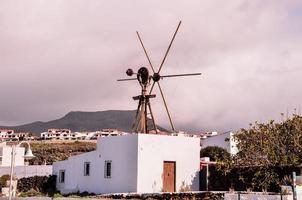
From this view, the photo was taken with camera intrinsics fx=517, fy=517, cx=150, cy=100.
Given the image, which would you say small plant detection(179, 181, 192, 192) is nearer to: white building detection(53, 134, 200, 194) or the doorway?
white building detection(53, 134, 200, 194)

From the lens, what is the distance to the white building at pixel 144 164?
37.8 metres

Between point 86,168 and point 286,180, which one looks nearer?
point 286,180

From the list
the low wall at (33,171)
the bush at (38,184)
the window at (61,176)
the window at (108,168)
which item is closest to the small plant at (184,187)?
the window at (108,168)

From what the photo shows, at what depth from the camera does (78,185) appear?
147 ft

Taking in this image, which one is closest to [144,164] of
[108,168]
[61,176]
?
[108,168]

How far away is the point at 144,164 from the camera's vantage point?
124ft

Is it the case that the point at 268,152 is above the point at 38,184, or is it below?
above

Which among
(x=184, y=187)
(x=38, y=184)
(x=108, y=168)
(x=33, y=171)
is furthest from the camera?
(x=33, y=171)

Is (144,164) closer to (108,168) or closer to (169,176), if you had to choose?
(169,176)

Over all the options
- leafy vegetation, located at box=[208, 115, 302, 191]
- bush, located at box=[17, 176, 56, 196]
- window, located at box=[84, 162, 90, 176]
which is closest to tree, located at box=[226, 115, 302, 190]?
leafy vegetation, located at box=[208, 115, 302, 191]

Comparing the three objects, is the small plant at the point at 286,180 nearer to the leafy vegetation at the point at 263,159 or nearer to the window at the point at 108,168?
the leafy vegetation at the point at 263,159

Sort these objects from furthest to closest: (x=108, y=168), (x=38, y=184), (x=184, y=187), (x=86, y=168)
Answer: (x=38, y=184)
(x=86, y=168)
(x=108, y=168)
(x=184, y=187)

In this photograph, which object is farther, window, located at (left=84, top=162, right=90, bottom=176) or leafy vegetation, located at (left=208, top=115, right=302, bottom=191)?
window, located at (left=84, top=162, right=90, bottom=176)

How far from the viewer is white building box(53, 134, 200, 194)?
37844 mm
